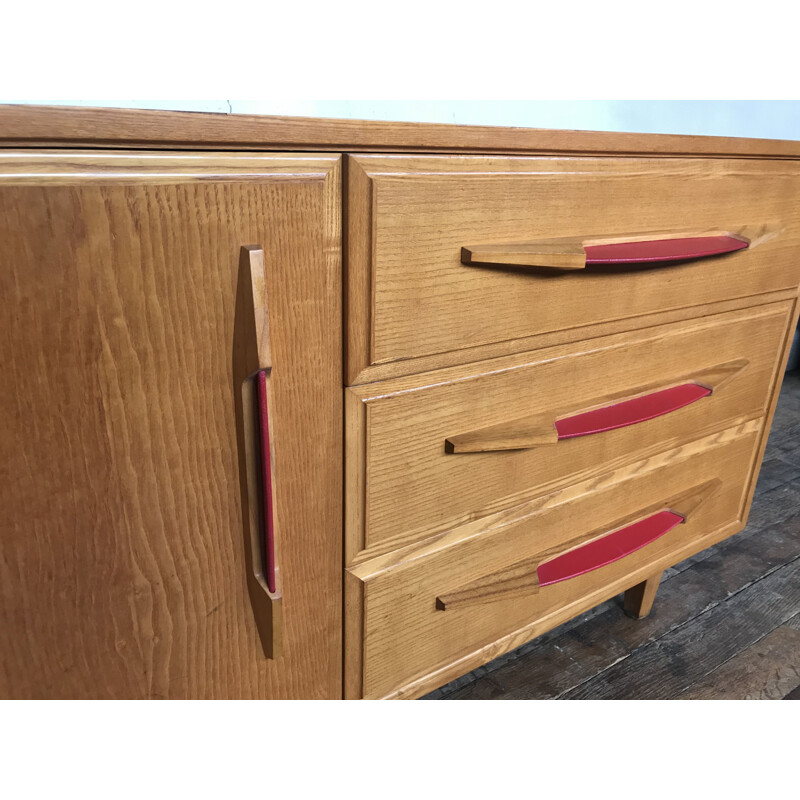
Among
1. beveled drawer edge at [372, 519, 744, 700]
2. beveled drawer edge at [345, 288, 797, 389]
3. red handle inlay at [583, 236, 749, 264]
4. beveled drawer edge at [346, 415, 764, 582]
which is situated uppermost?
red handle inlay at [583, 236, 749, 264]

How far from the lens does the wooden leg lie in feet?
3.13

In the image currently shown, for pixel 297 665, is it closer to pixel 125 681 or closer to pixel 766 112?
pixel 125 681

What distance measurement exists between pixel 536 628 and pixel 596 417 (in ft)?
0.83

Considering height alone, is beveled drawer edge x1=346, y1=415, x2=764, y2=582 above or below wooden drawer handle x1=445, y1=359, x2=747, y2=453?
below

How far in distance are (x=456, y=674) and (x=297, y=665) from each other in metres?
0.19

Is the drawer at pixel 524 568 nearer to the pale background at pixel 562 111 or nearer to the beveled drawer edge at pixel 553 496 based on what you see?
the beveled drawer edge at pixel 553 496

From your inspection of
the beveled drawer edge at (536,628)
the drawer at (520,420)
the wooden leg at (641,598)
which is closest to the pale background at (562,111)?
the drawer at (520,420)

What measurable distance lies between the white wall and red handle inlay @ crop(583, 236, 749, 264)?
0.76 feet

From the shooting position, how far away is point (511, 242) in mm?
534

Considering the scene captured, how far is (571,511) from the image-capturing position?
72cm

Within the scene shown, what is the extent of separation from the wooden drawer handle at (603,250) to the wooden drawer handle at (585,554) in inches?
12.4

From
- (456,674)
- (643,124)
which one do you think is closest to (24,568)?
(456,674)

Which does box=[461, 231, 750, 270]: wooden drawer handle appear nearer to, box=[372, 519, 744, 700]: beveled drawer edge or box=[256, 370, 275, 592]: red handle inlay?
box=[256, 370, 275, 592]: red handle inlay

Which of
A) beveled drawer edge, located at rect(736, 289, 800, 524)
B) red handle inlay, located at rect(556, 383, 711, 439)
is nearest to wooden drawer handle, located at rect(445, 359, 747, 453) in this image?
red handle inlay, located at rect(556, 383, 711, 439)
